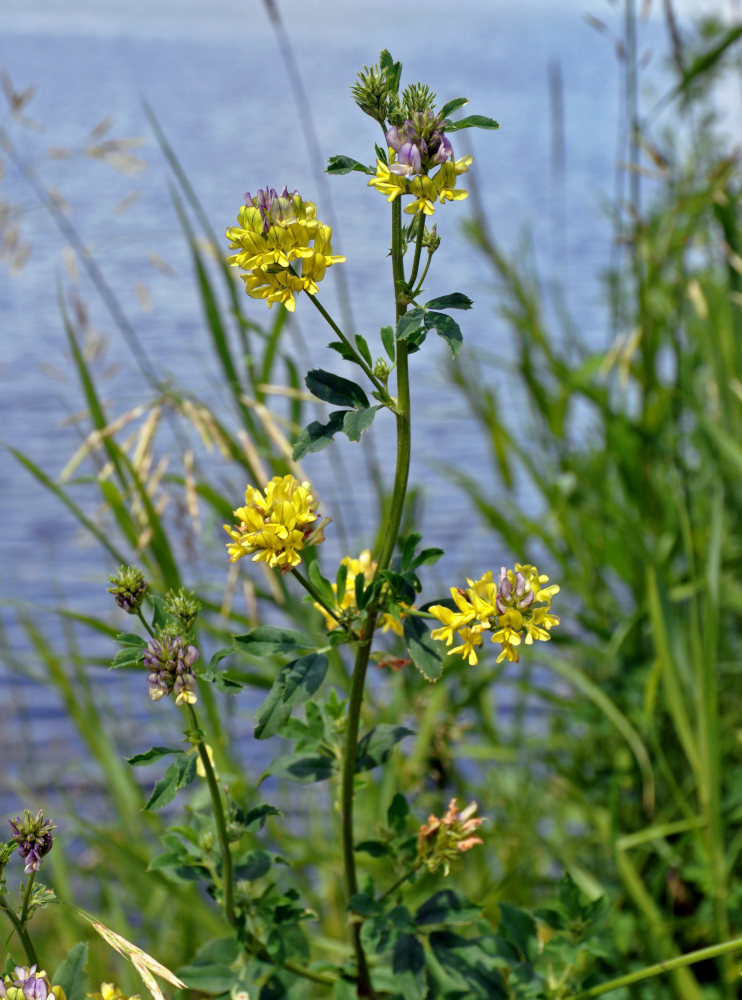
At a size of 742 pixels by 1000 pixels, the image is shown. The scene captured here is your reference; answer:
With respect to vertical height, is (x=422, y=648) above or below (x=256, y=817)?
above

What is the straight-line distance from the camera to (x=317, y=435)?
83 centimetres

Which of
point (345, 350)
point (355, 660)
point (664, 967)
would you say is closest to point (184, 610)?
point (355, 660)

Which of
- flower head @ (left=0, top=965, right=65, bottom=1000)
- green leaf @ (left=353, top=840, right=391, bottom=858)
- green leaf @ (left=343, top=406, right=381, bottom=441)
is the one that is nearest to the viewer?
flower head @ (left=0, top=965, right=65, bottom=1000)

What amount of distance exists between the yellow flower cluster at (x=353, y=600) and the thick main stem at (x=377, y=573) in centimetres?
3

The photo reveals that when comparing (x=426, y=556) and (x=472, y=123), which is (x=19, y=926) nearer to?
(x=426, y=556)

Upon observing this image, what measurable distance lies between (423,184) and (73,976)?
2.41 feet

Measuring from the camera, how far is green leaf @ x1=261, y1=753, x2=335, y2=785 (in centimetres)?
99

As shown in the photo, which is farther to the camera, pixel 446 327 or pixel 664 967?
pixel 664 967

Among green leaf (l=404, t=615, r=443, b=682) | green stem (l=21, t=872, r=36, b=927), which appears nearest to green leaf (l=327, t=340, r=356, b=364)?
green leaf (l=404, t=615, r=443, b=682)

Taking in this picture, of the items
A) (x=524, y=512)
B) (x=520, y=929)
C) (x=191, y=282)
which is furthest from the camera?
(x=191, y=282)

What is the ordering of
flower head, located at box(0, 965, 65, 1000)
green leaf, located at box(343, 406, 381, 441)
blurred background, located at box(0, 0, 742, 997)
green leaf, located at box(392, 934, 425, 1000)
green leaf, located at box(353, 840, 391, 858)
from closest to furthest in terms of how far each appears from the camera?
flower head, located at box(0, 965, 65, 1000) → green leaf, located at box(343, 406, 381, 441) → green leaf, located at box(392, 934, 425, 1000) → green leaf, located at box(353, 840, 391, 858) → blurred background, located at box(0, 0, 742, 997)

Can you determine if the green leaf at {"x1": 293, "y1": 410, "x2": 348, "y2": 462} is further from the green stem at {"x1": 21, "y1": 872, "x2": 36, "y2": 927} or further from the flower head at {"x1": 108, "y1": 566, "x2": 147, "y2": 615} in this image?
the green stem at {"x1": 21, "y1": 872, "x2": 36, "y2": 927}

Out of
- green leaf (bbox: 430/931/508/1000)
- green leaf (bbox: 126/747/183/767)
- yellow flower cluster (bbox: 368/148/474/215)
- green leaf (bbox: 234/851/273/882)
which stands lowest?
green leaf (bbox: 430/931/508/1000)

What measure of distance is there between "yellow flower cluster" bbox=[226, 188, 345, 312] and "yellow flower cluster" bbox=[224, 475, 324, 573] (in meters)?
0.16
